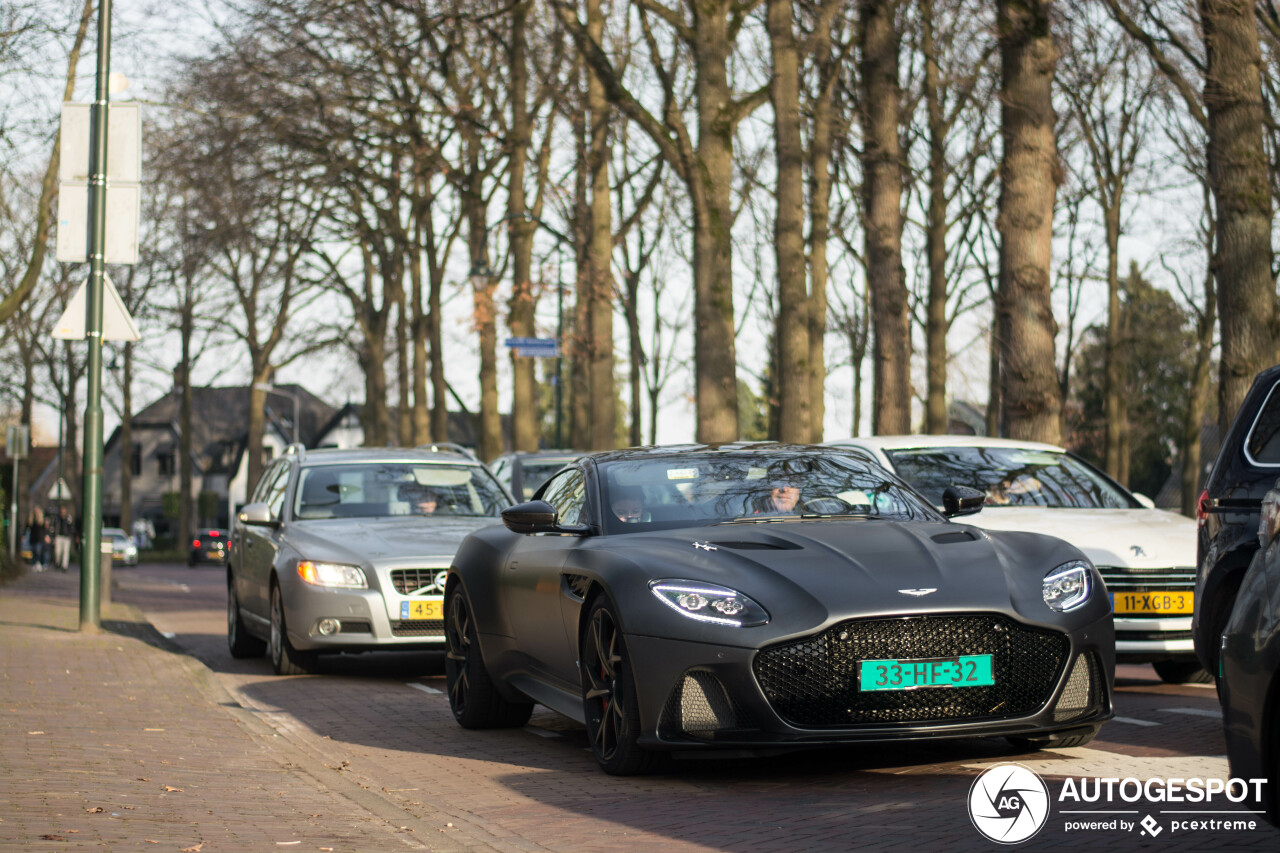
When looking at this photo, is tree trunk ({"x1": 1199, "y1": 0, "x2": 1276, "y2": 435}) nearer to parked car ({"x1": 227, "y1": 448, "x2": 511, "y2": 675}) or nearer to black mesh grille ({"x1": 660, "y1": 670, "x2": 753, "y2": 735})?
parked car ({"x1": 227, "y1": 448, "x2": 511, "y2": 675})

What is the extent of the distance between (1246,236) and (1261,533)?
10960mm

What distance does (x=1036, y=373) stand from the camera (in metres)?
15.1

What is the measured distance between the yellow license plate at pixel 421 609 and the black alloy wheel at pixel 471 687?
89.8 inches

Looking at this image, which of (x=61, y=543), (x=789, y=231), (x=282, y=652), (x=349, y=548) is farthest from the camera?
(x=61, y=543)

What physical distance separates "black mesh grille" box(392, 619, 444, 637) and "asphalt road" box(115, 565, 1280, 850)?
1282mm

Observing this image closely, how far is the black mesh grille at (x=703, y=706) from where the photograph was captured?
635 cm

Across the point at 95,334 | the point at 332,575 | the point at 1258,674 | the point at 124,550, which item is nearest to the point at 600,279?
the point at 95,334

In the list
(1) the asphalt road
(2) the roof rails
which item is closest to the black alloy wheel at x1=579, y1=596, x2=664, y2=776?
(1) the asphalt road

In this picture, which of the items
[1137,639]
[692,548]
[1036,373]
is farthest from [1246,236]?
[692,548]

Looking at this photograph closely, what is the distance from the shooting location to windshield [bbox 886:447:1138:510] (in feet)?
36.6

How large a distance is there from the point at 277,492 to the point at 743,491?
23.5 ft

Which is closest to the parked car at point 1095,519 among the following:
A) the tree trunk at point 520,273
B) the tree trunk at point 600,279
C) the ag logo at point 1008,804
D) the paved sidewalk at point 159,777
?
the ag logo at point 1008,804

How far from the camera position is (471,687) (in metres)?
8.89

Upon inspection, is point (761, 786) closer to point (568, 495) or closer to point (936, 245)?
point (568, 495)
